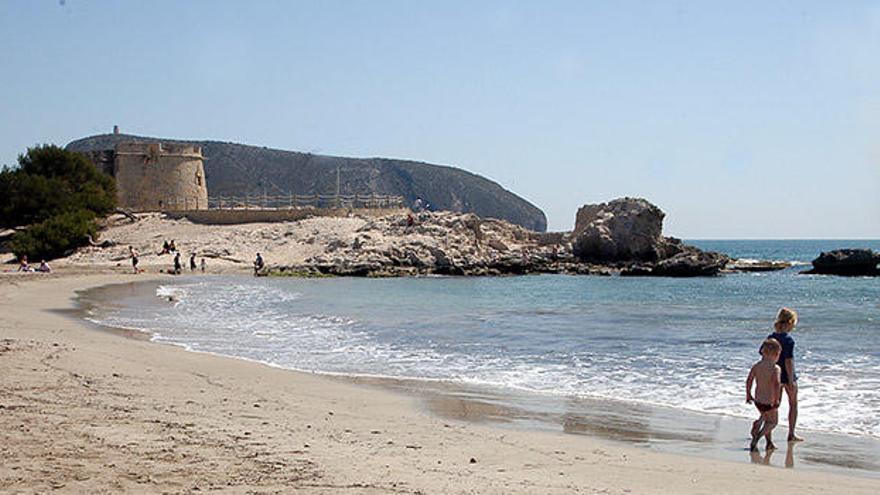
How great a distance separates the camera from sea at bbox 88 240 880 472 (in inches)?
390

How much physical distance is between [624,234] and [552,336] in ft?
108

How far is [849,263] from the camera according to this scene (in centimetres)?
5025

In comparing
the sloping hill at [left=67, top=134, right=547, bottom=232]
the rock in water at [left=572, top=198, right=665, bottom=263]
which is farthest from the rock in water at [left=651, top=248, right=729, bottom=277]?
the sloping hill at [left=67, top=134, right=547, bottom=232]

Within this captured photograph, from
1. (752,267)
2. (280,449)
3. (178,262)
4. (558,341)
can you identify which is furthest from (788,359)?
(752,267)

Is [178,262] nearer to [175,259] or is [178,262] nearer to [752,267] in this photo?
[175,259]

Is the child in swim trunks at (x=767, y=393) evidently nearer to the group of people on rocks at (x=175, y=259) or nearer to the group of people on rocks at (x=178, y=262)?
the group of people on rocks at (x=178, y=262)

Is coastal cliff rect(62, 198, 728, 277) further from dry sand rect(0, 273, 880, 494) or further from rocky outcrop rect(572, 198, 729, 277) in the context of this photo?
dry sand rect(0, 273, 880, 494)

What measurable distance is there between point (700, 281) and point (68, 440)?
38404mm

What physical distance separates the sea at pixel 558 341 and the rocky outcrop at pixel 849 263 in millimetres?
17657

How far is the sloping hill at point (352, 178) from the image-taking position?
129250 mm

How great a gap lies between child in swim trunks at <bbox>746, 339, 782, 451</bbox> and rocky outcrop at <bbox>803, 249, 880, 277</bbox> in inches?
1809

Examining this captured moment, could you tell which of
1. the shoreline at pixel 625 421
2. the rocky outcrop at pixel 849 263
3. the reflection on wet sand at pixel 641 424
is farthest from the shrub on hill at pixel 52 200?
the rocky outcrop at pixel 849 263

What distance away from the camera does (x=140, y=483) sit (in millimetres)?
5191

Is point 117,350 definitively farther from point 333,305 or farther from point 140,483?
point 333,305
